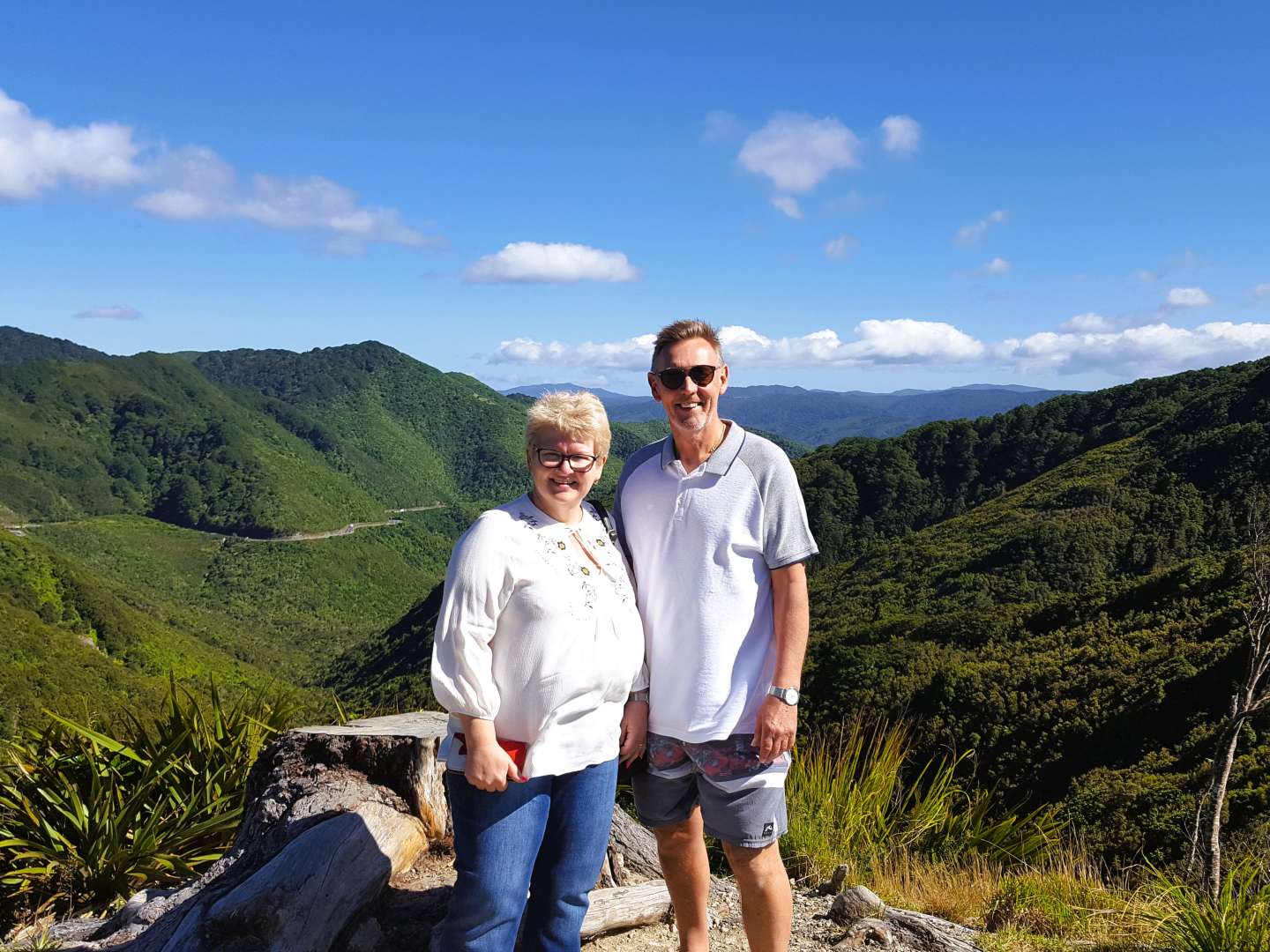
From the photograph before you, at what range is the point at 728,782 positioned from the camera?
2.33m

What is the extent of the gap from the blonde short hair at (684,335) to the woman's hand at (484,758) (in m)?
1.02

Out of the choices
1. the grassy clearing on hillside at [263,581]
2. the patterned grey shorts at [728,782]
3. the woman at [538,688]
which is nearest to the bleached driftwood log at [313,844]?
the woman at [538,688]

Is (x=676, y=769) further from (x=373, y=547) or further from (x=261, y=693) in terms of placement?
(x=373, y=547)

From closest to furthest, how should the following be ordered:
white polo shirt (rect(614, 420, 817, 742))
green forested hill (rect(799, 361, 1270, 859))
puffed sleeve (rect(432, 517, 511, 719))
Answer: puffed sleeve (rect(432, 517, 511, 719))
white polo shirt (rect(614, 420, 817, 742))
green forested hill (rect(799, 361, 1270, 859))

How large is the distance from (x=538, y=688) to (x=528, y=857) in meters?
0.40

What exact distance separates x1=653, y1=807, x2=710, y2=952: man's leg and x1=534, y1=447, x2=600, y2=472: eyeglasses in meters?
1.02

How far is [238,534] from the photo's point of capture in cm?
10050

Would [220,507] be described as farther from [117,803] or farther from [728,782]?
[728,782]

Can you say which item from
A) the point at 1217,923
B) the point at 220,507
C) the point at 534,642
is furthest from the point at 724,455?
the point at 220,507

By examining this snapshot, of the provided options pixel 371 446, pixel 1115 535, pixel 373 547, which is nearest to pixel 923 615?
pixel 1115 535

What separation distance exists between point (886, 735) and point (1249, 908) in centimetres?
230

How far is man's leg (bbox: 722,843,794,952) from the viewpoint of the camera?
239cm

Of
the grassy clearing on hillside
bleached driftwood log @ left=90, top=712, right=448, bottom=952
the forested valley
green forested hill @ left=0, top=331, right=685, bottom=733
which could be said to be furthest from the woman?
the grassy clearing on hillside

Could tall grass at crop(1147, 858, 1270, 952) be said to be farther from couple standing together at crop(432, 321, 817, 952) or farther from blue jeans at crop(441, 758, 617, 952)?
blue jeans at crop(441, 758, 617, 952)
